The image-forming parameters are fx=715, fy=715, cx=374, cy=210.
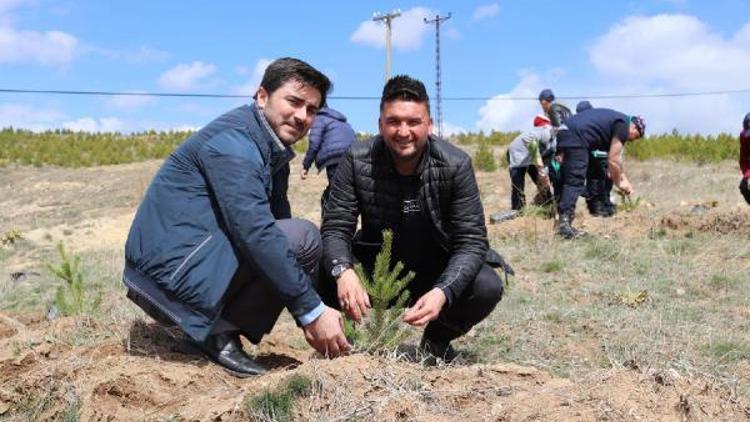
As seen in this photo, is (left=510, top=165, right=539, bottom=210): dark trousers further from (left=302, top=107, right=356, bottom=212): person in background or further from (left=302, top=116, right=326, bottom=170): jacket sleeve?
(left=302, top=116, right=326, bottom=170): jacket sleeve

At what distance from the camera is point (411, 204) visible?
3.18 metres

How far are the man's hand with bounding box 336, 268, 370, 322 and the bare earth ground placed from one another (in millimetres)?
310

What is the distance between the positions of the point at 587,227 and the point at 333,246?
536cm

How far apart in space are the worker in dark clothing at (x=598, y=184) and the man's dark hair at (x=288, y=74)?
5.37m

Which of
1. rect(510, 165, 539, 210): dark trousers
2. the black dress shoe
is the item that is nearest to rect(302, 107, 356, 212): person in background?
the black dress shoe

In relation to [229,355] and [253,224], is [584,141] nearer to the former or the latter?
[229,355]

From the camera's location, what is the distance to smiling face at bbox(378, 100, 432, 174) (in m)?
2.95

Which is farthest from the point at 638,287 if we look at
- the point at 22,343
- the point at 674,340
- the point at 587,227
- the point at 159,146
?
the point at 159,146

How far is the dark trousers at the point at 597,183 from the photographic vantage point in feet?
26.0

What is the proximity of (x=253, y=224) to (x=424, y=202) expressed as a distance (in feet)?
2.97

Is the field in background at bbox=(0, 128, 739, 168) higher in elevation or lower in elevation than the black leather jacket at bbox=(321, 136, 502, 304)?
lower

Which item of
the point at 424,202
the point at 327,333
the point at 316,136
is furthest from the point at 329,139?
the point at 327,333

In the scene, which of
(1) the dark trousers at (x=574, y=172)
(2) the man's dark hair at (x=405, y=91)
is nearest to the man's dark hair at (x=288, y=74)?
(2) the man's dark hair at (x=405, y=91)

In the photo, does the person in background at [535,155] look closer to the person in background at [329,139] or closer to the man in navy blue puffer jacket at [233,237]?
the person in background at [329,139]
